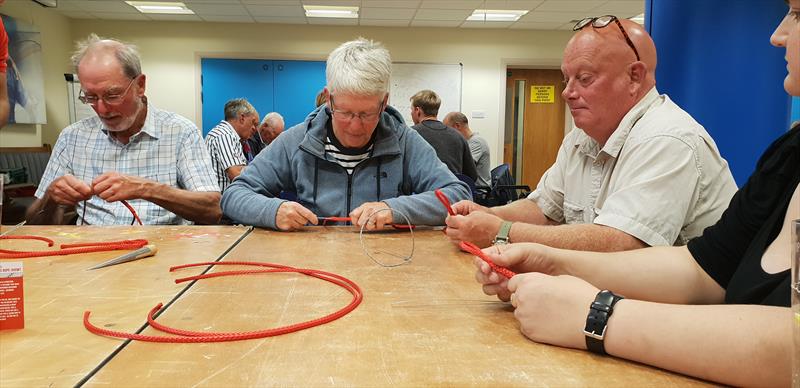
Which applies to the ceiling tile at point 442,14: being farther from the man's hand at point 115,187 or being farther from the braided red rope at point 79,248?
the braided red rope at point 79,248

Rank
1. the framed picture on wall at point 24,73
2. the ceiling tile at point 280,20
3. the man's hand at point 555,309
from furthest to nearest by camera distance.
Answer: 1. the ceiling tile at point 280,20
2. the framed picture on wall at point 24,73
3. the man's hand at point 555,309

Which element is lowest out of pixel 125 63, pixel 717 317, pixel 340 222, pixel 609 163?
pixel 340 222

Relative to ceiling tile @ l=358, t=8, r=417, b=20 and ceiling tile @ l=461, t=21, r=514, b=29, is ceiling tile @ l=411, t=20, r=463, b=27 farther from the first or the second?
ceiling tile @ l=358, t=8, r=417, b=20

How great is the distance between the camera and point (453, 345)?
0.85 metres

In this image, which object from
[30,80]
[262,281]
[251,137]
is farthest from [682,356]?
[30,80]

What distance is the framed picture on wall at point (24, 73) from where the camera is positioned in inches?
231

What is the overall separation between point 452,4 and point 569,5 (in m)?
1.44

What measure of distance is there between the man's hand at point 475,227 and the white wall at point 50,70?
6.42 metres

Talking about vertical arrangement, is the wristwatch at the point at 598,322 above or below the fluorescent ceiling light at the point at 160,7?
below

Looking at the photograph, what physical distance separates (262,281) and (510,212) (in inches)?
44.4

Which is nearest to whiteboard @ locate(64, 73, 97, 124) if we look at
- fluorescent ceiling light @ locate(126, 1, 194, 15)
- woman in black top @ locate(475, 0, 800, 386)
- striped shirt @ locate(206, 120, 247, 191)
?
fluorescent ceiling light @ locate(126, 1, 194, 15)

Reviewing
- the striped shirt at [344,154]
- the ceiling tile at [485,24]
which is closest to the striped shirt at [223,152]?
the striped shirt at [344,154]

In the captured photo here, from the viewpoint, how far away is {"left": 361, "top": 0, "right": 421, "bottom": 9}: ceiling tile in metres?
6.39

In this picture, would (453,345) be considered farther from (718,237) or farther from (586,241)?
(586,241)
